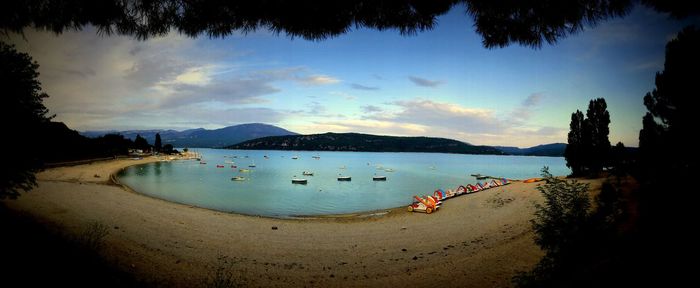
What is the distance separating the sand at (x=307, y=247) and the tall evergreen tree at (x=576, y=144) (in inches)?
675

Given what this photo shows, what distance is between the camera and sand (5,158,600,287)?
8.63m

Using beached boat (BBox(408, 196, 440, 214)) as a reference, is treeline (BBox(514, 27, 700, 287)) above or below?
above

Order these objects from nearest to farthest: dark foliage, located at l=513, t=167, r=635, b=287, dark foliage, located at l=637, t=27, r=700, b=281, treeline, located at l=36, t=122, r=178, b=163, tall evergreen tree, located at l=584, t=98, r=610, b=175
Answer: dark foliage, located at l=637, t=27, r=700, b=281 < dark foliage, located at l=513, t=167, r=635, b=287 < tall evergreen tree, located at l=584, t=98, r=610, b=175 < treeline, located at l=36, t=122, r=178, b=163

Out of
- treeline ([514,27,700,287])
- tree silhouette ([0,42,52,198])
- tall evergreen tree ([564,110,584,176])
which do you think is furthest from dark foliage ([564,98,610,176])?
tree silhouette ([0,42,52,198])

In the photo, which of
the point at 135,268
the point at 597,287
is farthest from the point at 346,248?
the point at 597,287

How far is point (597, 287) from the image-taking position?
2.69 metres

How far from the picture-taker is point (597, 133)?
29953 millimetres

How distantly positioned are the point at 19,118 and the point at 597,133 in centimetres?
4042

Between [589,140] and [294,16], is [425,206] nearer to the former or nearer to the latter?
[294,16]

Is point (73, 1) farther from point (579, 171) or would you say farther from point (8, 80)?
point (579, 171)

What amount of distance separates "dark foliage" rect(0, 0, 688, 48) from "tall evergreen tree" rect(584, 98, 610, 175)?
33.6 meters

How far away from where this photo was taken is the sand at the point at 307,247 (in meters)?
8.63

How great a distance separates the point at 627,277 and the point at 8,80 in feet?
36.7

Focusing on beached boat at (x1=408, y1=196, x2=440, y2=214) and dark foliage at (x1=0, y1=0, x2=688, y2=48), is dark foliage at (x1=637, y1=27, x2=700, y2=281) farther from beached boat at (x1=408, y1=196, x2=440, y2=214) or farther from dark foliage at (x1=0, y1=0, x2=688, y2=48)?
beached boat at (x1=408, y1=196, x2=440, y2=214)
